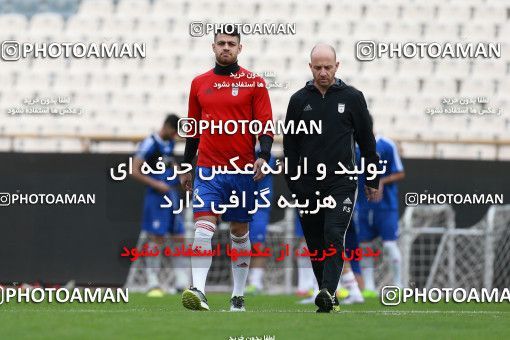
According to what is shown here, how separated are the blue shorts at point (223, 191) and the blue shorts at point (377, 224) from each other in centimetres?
447

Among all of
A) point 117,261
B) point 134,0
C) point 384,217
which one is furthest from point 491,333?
point 134,0

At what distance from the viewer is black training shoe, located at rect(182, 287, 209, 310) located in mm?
7918

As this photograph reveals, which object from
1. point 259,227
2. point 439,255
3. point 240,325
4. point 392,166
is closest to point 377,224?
point 392,166

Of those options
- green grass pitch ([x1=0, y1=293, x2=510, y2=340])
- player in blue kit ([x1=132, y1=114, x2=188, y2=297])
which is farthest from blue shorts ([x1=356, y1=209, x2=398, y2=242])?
green grass pitch ([x1=0, y1=293, x2=510, y2=340])

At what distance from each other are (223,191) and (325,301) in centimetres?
110

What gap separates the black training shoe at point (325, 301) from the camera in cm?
788

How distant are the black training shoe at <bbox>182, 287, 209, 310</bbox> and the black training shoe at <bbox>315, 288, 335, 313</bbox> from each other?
2.54ft

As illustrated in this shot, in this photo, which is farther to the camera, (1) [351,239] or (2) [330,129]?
(1) [351,239]

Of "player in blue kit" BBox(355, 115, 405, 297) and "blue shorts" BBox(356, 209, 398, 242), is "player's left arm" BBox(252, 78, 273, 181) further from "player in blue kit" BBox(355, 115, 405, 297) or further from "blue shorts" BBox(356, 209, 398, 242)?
"blue shorts" BBox(356, 209, 398, 242)

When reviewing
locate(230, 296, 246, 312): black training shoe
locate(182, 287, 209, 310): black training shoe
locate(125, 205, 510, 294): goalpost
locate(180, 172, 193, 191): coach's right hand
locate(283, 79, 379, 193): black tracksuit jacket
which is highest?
locate(283, 79, 379, 193): black tracksuit jacket

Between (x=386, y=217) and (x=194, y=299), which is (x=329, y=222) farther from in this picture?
(x=386, y=217)

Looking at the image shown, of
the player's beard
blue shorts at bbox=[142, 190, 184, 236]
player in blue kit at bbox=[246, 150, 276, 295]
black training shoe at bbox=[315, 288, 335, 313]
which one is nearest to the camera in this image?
black training shoe at bbox=[315, 288, 335, 313]

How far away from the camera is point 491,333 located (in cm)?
645

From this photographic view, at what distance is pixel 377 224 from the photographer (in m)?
12.8
